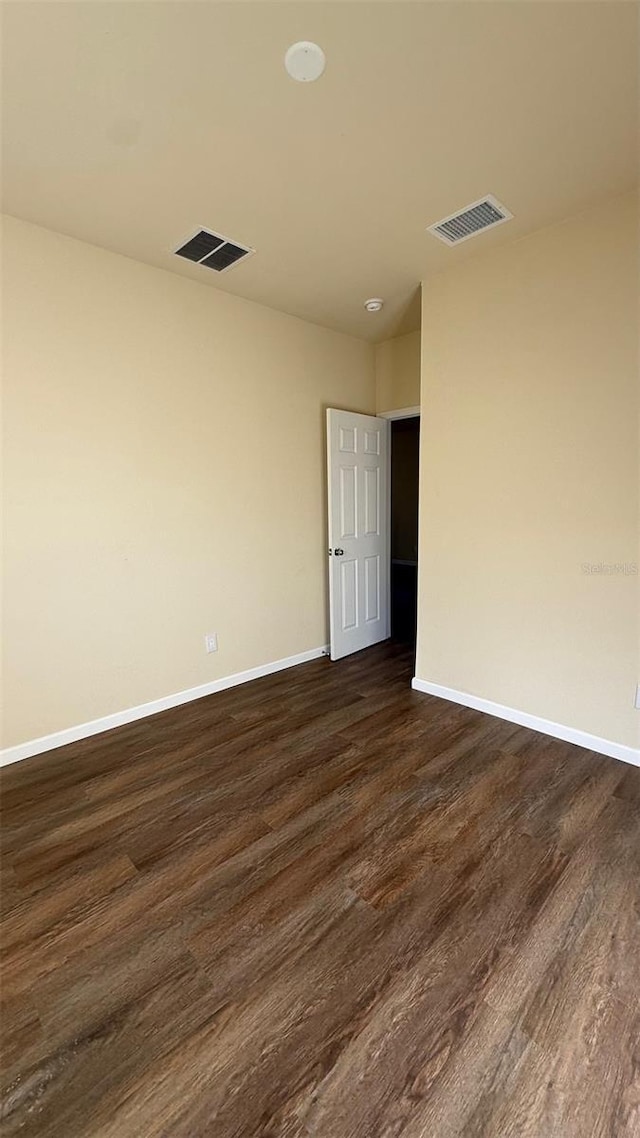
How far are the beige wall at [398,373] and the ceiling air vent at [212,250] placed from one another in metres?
1.75

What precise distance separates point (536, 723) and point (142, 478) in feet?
9.37

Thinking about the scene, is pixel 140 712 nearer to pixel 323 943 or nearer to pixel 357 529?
pixel 323 943

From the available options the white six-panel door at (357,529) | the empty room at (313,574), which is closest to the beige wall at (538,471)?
the empty room at (313,574)

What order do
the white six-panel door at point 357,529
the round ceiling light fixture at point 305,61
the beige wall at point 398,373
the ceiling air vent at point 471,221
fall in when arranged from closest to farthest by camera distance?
the round ceiling light fixture at point 305,61 < the ceiling air vent at point 471,221 < the white six-panel door at point 357,529 < the beige wall at point 398,373

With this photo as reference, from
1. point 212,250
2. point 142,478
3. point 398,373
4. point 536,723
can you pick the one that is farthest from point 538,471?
point 142,478

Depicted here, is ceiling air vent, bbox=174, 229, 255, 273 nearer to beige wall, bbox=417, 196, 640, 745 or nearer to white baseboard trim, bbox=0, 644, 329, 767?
beige wall, bbox=417, 196, 640, 745

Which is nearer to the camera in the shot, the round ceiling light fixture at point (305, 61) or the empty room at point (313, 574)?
the empty room at point (313, 574)

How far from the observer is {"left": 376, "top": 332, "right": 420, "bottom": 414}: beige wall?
397 cm

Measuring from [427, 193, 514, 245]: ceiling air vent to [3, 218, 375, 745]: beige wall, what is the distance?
4.70 feet

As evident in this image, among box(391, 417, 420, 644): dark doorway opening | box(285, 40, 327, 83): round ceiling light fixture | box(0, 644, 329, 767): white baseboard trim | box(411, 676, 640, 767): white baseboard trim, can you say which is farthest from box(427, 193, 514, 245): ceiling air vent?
box(391, 417, 420, 644): dark doorway opening

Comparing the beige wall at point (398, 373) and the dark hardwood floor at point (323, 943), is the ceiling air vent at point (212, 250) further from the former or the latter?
the dark hardwood floor at point (323, 943)

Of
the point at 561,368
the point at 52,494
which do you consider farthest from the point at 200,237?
the point at 561,368

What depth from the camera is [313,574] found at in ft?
13.3

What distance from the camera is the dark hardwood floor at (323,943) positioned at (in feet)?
3.57
